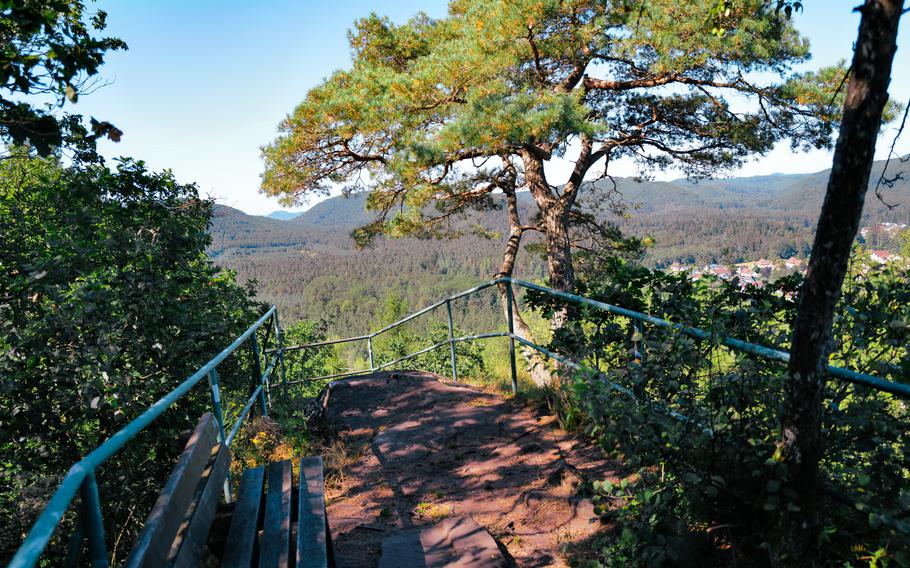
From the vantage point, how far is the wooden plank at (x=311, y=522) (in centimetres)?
203

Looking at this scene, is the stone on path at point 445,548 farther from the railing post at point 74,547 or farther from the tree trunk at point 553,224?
the tree trunk at point 553,224

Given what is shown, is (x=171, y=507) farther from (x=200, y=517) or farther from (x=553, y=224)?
(x=553, y=224)

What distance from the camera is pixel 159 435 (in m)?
4.14

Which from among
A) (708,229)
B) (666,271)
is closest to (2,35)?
(666,271)

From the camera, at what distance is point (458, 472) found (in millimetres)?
4008

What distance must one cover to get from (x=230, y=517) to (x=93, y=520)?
1.01 metres

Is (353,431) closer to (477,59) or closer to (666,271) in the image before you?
(666,271)

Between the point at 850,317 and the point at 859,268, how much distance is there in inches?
20.9

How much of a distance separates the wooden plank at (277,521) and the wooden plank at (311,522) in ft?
0.16

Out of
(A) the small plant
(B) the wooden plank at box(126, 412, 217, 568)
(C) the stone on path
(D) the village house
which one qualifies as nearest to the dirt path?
(A) the small plant

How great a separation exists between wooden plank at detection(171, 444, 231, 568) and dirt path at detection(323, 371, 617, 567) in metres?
0.98

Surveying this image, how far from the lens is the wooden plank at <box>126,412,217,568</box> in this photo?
4.63ft

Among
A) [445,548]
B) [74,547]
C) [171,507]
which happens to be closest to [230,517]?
[171,507]

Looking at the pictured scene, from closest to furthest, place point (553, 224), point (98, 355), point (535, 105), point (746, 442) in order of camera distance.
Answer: point (746, 442), point (98, 355), point (535, 105), point (553, 224)
